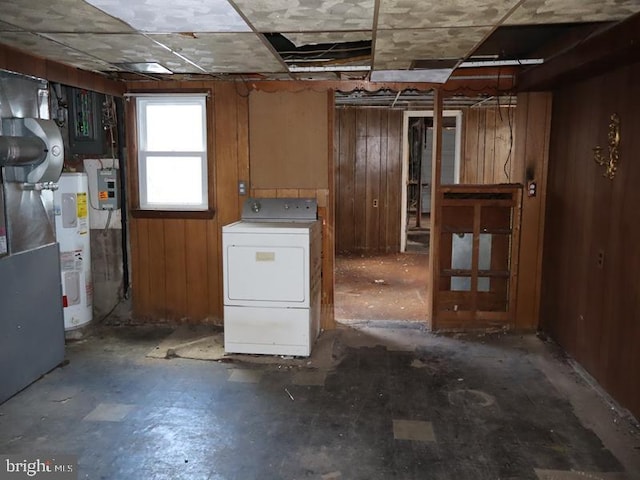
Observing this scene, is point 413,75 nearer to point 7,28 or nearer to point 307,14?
point 307,14

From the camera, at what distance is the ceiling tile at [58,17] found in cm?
245

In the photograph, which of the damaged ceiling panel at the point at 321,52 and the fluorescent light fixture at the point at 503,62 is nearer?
the damaged ceiling panel at the point at 321,52

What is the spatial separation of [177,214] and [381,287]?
2.55 m

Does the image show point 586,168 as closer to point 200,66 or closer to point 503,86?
point 503,86

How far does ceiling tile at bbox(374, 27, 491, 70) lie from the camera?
9.45ft

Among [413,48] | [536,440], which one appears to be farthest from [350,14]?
[536,440]

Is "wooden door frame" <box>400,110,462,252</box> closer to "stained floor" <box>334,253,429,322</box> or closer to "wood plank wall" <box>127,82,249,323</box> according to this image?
"stained floor" <box>334,253,429,322</box>

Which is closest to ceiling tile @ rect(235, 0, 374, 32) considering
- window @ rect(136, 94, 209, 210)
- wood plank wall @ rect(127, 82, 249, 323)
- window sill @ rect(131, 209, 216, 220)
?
wood plank wall @ rect(127, 82, 249, 323)

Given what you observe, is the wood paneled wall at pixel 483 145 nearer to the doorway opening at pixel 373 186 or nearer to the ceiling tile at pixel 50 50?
the doorway opening at pixel 373 186

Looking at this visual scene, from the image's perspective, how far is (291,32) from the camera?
116 inches

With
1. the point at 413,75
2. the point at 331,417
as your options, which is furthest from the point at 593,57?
the point at 331,417

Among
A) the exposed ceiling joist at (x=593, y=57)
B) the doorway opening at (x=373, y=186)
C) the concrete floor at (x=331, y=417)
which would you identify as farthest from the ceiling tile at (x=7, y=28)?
the doorway opening at (x=373, y=186)

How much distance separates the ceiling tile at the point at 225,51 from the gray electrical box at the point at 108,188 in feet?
4.30

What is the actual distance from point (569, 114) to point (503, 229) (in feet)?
3.50
